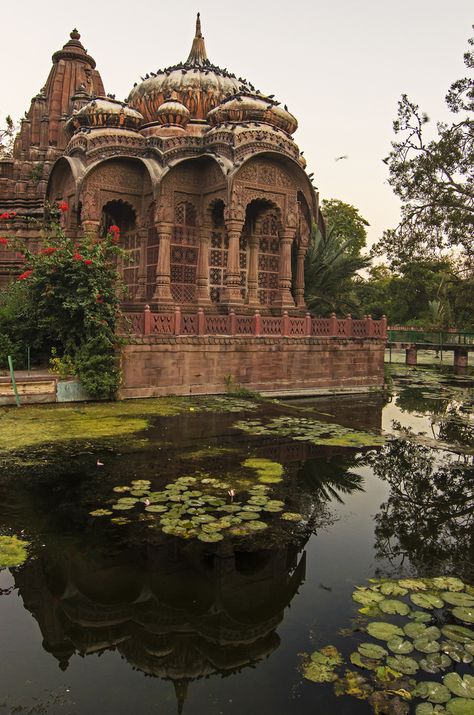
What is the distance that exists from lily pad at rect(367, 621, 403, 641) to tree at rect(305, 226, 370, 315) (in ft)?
54.5

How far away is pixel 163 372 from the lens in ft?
38.5

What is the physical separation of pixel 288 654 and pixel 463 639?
1044mm

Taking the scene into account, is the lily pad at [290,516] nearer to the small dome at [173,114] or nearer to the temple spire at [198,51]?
the small dome at [173,114]

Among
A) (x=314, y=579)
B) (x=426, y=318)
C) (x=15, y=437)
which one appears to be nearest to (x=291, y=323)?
(x=15, y=437)

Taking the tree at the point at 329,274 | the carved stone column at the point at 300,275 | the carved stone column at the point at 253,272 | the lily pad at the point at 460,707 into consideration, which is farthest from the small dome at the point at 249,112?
the lily pad at the point at 460,707

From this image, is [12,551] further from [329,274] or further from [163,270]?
[329,274]

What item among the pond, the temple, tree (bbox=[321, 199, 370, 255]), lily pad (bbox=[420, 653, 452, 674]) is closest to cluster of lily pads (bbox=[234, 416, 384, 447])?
the pond

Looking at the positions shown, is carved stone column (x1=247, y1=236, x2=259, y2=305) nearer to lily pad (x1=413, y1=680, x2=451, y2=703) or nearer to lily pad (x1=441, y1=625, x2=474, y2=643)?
lily pad (x1=441, y1=625, x2=474, y2=643)

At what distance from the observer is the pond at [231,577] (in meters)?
2.71

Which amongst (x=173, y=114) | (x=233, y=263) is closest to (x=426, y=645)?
(x=233, y=263)

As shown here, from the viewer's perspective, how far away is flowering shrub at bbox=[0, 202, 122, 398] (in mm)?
10773

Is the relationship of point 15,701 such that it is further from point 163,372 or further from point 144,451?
point 163,372

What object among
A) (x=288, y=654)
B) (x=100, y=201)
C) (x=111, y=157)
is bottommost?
(x=288, y=654)

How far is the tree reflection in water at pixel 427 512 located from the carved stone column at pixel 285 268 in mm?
7729
